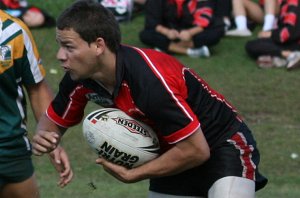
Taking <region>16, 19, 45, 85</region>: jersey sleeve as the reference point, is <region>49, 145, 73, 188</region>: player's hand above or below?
below

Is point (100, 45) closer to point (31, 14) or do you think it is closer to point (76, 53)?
point (76, 53)

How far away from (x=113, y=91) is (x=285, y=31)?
6.77 metres

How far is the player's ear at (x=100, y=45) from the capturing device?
4668mm

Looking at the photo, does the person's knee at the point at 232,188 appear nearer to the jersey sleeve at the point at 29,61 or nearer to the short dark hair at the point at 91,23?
the short dark hair at the point at 91,23

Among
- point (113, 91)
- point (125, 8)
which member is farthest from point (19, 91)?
Answer: point (125, 8)

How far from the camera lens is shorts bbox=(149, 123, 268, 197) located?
5051 mm

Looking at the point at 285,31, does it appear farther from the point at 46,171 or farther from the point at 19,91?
the point at 19,91

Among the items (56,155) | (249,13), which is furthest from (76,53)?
(249,13)

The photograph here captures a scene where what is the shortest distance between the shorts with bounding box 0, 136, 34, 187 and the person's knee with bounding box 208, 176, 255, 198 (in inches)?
41.6

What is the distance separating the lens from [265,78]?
35.8ft

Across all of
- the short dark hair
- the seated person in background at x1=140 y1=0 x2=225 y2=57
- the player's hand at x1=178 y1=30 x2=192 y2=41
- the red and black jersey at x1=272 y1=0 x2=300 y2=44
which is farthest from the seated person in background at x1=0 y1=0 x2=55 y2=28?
the short dark hair

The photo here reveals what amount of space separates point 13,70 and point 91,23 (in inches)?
26.7

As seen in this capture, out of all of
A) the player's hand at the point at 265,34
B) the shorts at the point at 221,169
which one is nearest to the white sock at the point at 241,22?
the player's hand at the point at 265,34

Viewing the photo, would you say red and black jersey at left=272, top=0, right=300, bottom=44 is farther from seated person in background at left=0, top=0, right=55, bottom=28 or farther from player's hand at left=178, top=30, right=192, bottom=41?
seated person in background at left=0, top=0, right=55, bottom=28
